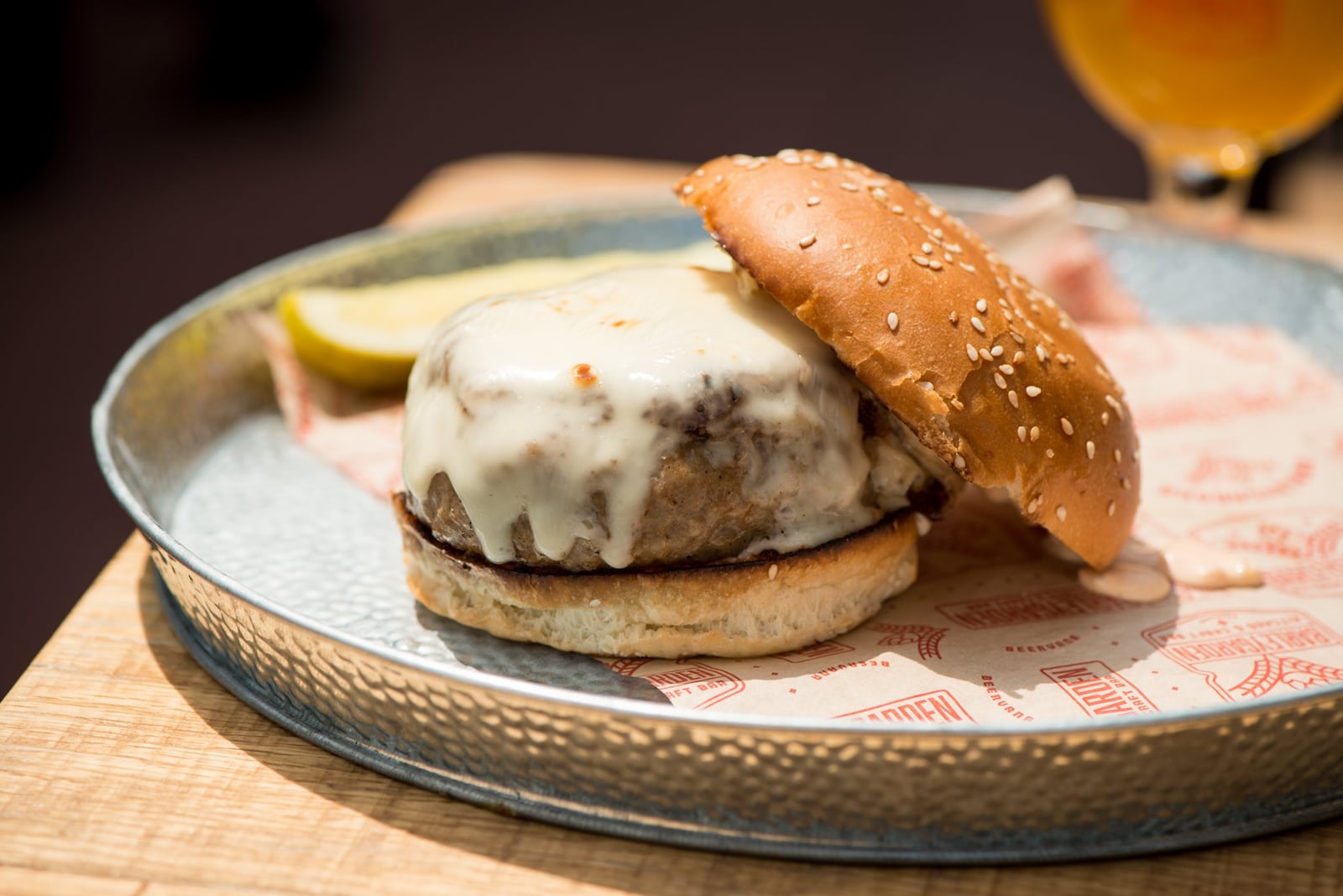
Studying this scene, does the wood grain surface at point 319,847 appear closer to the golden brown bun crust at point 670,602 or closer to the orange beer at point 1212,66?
the golden brown bun crust at point 670,602

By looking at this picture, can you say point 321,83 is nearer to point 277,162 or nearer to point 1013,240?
point 277,162

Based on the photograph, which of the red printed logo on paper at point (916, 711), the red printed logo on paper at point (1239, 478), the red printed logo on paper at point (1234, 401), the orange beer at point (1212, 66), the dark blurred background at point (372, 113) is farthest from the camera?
the dark blurred background at point (372, 113)

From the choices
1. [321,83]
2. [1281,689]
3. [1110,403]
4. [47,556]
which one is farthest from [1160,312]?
[321,83]

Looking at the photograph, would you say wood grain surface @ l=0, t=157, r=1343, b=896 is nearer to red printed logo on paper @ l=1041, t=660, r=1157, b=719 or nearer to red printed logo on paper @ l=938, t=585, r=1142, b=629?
red printed logo on paper @ l=1041, t=660, r=1157, b=719

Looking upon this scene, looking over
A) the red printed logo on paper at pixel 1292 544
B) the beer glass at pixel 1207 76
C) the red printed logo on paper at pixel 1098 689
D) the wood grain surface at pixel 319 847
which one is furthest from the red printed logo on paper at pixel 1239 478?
the beer glass at pixel 1207 76

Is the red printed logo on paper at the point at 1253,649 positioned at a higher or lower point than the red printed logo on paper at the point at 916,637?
higher

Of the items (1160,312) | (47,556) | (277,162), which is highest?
(1160,312)

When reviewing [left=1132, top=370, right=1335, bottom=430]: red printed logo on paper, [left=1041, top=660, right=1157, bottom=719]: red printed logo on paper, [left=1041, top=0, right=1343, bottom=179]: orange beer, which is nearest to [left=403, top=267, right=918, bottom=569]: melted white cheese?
[left=1041, top=660, right=1157, bottom=719]: red printed logo on paper

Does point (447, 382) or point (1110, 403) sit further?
point (1110, 403)
